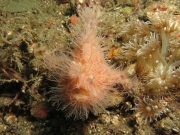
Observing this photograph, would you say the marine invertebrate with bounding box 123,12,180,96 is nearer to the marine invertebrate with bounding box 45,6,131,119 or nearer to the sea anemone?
the sea anemone

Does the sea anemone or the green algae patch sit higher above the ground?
the green algae patch

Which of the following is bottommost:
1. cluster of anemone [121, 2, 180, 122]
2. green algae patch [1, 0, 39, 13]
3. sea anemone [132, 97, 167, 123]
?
sea anemone [132, 97, 167, 123]

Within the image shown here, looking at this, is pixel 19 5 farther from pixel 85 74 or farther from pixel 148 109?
pixel 148 109

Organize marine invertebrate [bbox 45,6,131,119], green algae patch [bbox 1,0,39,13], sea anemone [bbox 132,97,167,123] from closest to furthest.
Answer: marine invertebrate [bbox 45,6,131,119] → sea anemone [bbox 132,97,167,123] → green algae patch [bbox 1,0,39,13]

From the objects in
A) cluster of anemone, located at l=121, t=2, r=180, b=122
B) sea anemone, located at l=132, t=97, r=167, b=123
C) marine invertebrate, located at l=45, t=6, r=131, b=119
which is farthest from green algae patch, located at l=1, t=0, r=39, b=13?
sea anemone, located at l=132, t=97, r=167, b=123

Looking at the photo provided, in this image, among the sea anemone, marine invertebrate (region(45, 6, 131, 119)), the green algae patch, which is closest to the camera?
marine invertebrate (region(45, 6, 131, 119))

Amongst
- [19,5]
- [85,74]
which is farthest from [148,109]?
[19,5]
